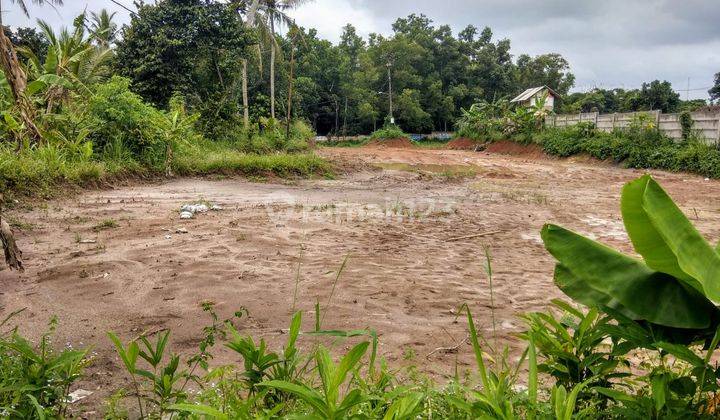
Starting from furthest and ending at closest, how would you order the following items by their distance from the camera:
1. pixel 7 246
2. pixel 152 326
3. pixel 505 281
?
pixel 505 281 < pixel 152 326 < pixel 7 246

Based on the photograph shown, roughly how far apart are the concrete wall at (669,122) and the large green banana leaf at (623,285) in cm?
1887

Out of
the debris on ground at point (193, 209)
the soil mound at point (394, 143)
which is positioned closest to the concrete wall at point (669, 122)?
the soil mound at point (394, 143)

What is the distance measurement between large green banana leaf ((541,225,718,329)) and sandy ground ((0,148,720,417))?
1066 millimetres

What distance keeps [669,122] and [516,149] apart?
8.43 meters

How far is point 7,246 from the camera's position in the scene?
282cm

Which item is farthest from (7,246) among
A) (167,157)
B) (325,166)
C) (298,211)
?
(325,166)

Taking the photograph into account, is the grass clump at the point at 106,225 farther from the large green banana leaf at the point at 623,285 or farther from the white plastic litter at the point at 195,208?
the large green banana leaf at the point at 623,285

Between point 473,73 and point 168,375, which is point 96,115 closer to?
point 168,375

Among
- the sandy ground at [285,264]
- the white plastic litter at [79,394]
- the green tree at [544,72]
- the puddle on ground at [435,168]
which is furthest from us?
the green tree at [544,72]

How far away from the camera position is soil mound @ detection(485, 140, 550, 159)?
2459 centimetres

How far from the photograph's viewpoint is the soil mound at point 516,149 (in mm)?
24589

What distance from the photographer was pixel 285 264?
16.6 ft

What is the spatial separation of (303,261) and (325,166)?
398 inches

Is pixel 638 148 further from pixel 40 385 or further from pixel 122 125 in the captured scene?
pixel 40 385
